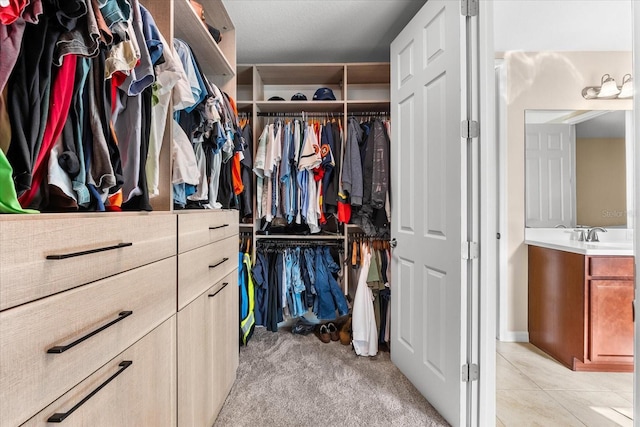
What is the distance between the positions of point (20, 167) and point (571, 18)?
2962 mm

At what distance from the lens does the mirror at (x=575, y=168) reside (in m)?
2.43

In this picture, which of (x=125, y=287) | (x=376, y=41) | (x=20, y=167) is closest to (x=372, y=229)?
(x=376, y=41)

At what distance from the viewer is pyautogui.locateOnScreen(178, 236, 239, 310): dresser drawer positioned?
1.15 metres

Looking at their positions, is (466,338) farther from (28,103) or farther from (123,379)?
(28,103)

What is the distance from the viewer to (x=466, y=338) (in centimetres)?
149

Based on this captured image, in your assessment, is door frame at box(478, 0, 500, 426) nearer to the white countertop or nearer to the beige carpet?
the beige carpet

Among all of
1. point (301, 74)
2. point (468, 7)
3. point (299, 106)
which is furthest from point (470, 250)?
point (301, 74)

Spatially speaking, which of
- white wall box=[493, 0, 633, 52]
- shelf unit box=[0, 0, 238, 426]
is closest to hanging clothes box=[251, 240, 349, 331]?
shelf unit box=[0, 0, 238, 426]

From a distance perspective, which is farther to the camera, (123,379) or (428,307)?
(428,307)

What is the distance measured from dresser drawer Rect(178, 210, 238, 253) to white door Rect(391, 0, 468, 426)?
3.65ft

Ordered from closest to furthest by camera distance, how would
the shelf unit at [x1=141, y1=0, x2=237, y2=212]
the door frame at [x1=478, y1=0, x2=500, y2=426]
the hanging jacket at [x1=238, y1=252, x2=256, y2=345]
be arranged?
1. the shelf unit at [x1=141, y1=0, x2=237, y2=212]
2. the door frame at [x1=478, y1=0, x2=500, y2=426]
3. the hanging jacket at [x1=238, y1=252, x2=256, y2=345]

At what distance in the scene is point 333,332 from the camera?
252 centimetres

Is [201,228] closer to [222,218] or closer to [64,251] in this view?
[222,218]

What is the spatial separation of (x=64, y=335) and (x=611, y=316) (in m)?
2.74
